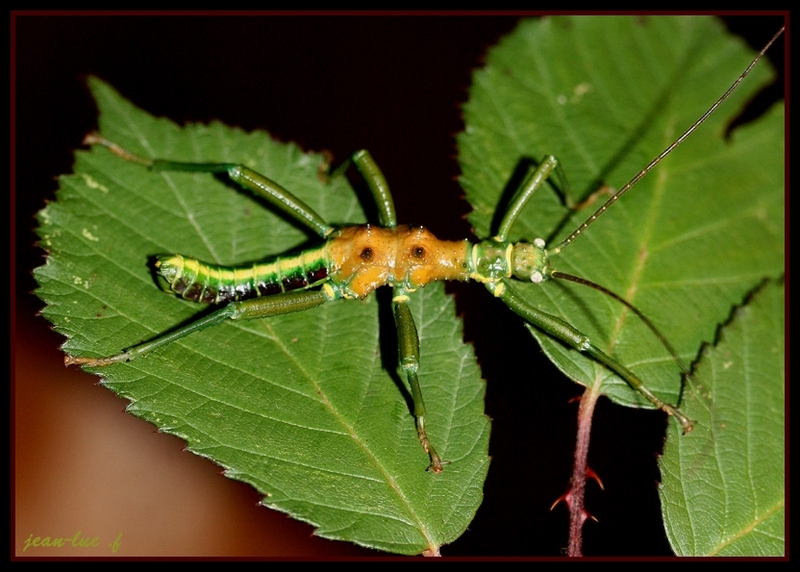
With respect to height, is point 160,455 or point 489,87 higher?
point 489,87

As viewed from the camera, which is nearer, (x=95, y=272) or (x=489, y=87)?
(x=95, y=272)

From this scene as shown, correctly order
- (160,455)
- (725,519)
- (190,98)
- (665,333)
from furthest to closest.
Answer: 1. (190,98)
2. (160,455)
3. (665,333)
4. (725,519)

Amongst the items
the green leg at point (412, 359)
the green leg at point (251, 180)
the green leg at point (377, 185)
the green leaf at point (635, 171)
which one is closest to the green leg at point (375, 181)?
the green leg at point (377, 185)

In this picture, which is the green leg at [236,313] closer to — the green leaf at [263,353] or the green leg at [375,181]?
the green leaf at [263,353]

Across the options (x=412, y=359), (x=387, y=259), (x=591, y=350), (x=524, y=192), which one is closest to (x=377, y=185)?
(x=387, y=259)

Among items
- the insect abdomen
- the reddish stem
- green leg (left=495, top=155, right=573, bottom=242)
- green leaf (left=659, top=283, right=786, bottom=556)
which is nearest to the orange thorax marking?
the insect abdomen

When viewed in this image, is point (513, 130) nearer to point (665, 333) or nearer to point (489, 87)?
point (489, 87)

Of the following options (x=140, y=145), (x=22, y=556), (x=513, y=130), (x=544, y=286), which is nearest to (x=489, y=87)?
(x=513, y=130)
